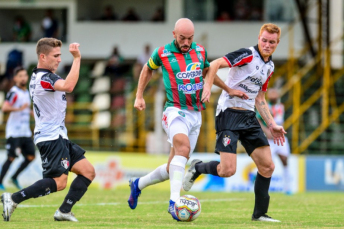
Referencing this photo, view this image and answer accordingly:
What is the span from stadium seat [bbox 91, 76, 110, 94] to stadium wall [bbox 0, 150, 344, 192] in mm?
6422

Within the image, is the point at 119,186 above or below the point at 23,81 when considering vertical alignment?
below

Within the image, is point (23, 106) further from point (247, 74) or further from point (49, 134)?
point (247, 74)

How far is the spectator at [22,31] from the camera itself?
26.2 m

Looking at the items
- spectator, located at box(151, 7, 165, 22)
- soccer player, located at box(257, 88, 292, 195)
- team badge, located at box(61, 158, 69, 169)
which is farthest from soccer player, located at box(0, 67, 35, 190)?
spectator, located at box(151, 7, 165, 22)

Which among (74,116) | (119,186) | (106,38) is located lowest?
(119,186)

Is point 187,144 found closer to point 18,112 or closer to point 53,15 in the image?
point 18,112

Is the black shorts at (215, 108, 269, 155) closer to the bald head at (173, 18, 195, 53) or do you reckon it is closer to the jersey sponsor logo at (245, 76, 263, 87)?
the jersey sponsor logo at (245, 76, 263, 87)

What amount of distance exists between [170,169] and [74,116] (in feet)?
47.7

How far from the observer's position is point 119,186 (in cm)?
1736

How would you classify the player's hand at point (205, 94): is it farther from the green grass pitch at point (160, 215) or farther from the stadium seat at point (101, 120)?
the stadium seat at point (101, 120)

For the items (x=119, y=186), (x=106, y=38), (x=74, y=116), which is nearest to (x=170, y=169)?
(x=119, y=186)

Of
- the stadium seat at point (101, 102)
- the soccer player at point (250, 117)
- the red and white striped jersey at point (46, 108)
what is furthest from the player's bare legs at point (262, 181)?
the stadium seat at point (101, 102)

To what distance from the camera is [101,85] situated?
24297mm

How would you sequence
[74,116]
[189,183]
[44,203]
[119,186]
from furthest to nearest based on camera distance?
[74,116]
[119,186]
[44,203]
[189,183]
